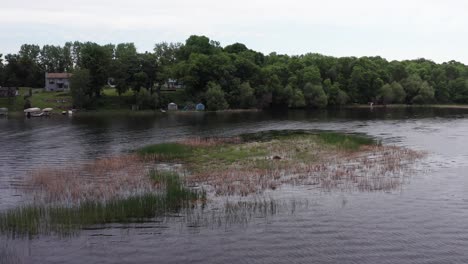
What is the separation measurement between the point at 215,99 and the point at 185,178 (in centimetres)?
12987

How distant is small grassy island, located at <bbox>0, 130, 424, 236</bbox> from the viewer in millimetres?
29844

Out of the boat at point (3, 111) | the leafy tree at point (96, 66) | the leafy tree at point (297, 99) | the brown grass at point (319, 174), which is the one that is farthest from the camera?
the leafy tree at point (297, 99)

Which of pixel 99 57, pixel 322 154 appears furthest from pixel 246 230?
pixel 99 57

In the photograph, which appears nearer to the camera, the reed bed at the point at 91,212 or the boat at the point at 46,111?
the reed bed at the point at 91,212

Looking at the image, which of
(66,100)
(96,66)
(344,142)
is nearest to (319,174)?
(344,142)

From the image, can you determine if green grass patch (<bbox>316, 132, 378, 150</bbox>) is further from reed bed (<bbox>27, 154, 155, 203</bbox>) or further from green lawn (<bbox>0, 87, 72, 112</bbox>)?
green lawn (<bbox>0, 87, 72, 112</bbox>)

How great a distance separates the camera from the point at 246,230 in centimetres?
2769

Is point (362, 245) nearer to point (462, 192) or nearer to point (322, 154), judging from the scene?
point (462, 192)

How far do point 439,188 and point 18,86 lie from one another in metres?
182

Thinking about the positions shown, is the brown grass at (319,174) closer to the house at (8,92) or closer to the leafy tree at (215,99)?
the leafy tree at (215,99)

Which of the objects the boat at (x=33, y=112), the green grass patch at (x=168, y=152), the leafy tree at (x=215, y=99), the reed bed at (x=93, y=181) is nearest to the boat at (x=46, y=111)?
the boat at (x=33, y=112)

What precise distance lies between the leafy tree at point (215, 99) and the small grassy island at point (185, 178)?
341 feet

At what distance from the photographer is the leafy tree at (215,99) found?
558 ft

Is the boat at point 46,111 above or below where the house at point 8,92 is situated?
below
